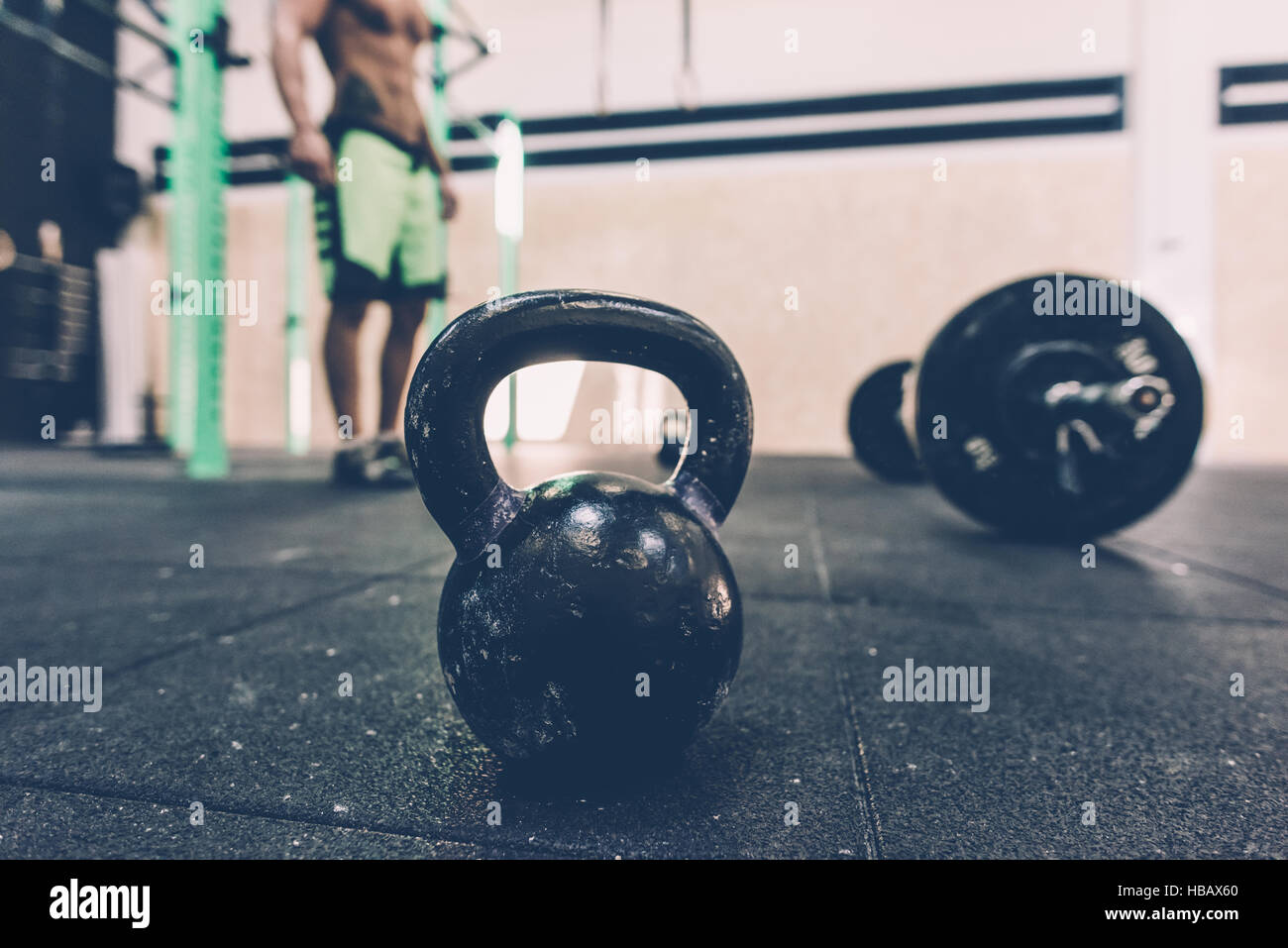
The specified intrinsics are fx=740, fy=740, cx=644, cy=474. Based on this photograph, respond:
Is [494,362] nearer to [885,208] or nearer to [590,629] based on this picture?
[590,629]

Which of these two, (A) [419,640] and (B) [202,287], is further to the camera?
(B) [202,287]

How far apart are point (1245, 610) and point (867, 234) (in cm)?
530

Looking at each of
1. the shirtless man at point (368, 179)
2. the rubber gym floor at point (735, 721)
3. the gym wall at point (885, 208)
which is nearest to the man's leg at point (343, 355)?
the shirtless man at point (368, 179)

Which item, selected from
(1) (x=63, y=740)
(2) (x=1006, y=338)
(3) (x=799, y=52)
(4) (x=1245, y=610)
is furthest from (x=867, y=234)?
(1) (x=63, y=740)

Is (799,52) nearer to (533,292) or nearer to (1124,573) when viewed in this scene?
(1124,573)

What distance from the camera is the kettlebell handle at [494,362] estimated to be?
0.60 metres

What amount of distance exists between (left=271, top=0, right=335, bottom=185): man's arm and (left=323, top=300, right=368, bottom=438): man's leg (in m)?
0.43

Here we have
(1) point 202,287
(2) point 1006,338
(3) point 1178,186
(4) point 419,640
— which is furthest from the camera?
(3) point 1178,186

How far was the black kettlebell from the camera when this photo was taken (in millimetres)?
591

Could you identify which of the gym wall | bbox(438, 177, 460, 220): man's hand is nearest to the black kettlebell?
bbox(438, 177, 460, 220): man's hand

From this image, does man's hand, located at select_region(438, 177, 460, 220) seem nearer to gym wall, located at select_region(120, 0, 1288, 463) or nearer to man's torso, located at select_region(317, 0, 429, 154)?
man's torso, located at select_region(317, 0, 429, 154)

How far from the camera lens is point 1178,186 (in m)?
5.45

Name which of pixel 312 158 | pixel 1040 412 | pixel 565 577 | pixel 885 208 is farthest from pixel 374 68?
pixel 885 208

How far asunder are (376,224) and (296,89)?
46 centimetres
